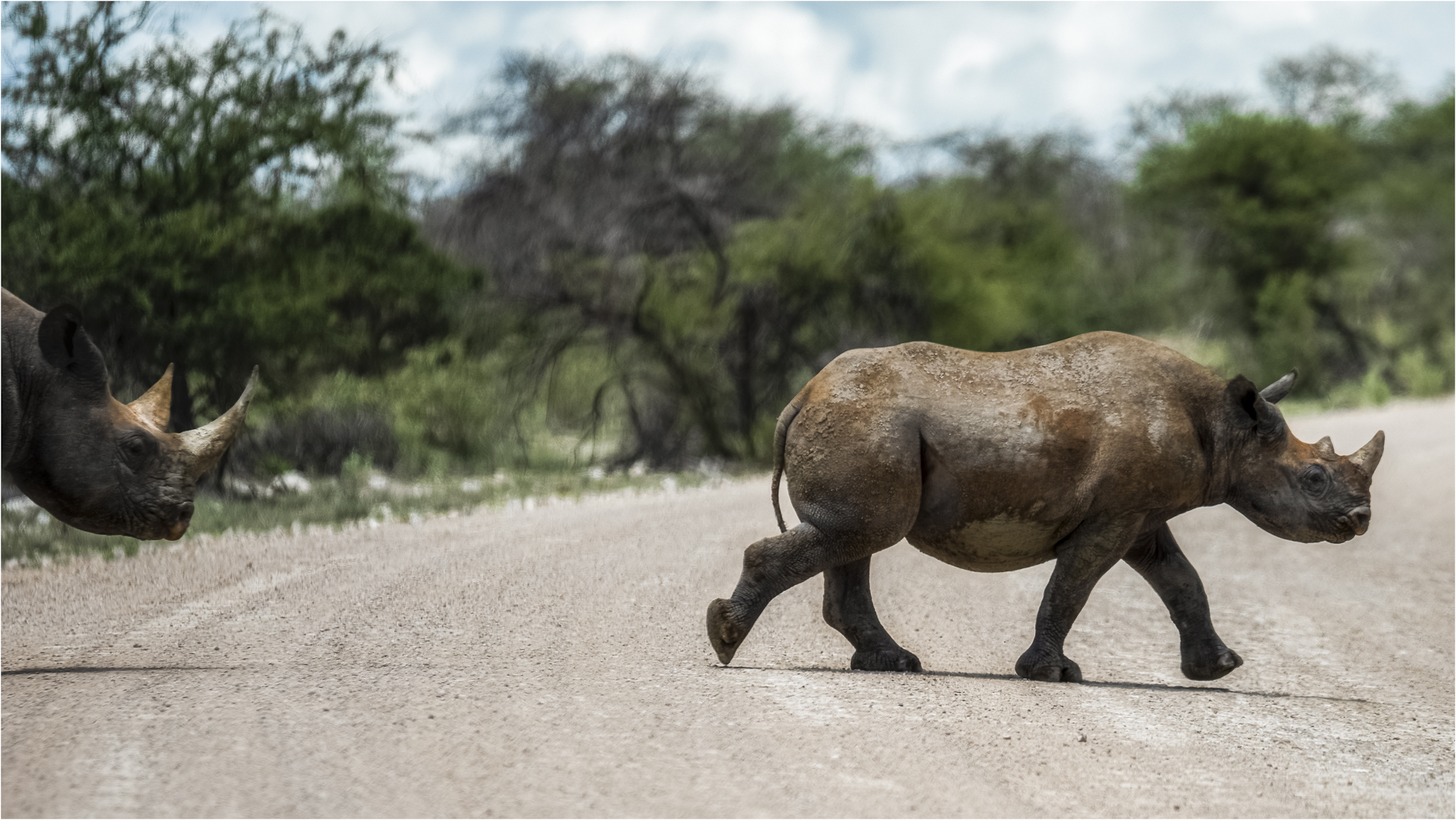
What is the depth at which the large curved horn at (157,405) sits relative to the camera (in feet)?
20.9

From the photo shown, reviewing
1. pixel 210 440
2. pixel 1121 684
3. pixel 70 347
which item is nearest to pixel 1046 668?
pixel 1121 684

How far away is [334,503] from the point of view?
1336 cm

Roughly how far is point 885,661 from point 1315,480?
7.18ft

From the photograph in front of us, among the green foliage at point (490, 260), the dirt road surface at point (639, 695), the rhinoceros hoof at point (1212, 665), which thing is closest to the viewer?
the dirt road surface at point (639, 695)

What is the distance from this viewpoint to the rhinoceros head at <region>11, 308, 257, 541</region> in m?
6.10

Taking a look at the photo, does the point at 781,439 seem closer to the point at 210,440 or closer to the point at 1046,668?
the point at 1046,668

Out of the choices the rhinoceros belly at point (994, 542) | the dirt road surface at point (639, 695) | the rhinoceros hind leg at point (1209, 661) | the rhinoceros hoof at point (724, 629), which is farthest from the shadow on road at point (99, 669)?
the rhinoceros hind leg at point (1209, 661)

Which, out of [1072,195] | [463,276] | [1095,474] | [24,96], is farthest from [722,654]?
[1072,195]

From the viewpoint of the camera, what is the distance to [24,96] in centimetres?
1377

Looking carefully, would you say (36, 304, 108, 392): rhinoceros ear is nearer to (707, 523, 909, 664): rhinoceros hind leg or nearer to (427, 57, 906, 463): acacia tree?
(707, 523, 909, 664): rhinoceros hind leg

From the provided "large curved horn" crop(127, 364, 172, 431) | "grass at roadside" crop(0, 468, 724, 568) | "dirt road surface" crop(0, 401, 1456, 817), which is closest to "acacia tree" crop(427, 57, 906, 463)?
"grass at roadside" crop(0, 468, 724, 568)

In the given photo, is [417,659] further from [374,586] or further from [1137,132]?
[1137,132]

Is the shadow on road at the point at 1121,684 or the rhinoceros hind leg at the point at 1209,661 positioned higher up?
the rhinoceros hind leg at the point at 1209,661

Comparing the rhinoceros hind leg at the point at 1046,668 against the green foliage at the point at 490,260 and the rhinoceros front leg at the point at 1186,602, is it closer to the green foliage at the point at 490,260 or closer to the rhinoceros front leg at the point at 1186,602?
the rhinoceros front leg at the point at 1186,602
